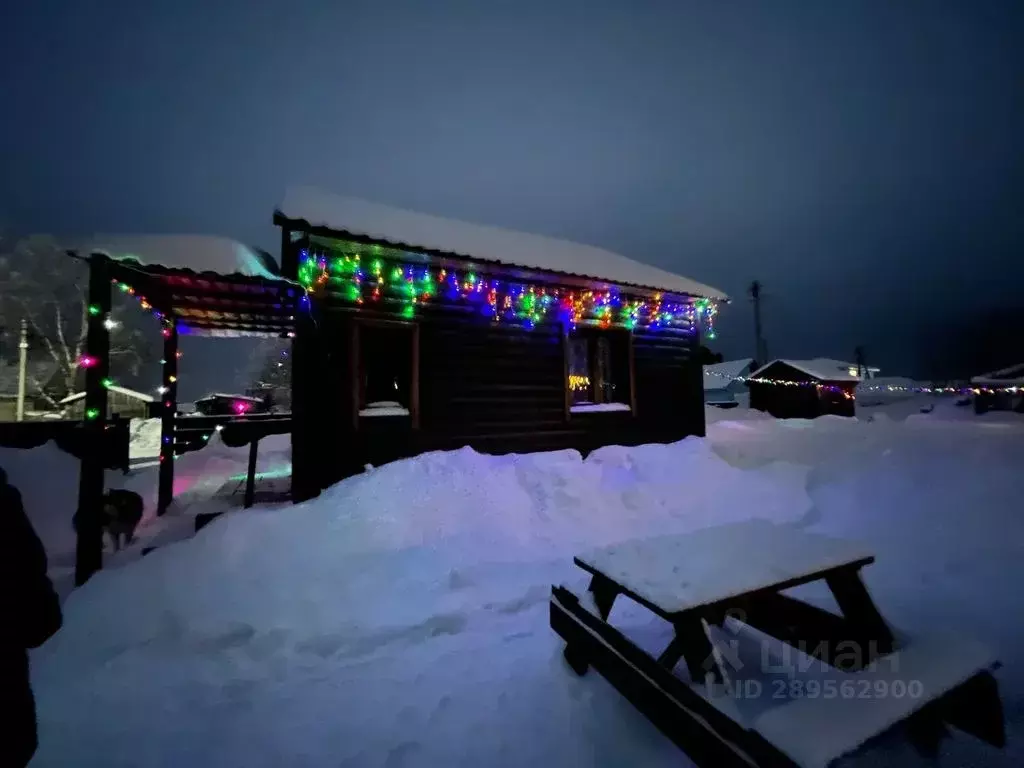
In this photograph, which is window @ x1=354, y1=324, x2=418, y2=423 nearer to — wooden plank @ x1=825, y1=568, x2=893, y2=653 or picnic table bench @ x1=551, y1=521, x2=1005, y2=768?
picnic table bench @ x1=551, y1=521, x2=1005, y2=768

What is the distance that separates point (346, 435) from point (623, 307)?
6211mm

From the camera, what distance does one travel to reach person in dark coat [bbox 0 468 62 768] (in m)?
1.52

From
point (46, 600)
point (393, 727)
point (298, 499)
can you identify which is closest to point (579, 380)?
point (298, 499)

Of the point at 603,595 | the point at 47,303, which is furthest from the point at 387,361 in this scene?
the point at 47,303

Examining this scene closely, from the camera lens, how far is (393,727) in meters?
2.59

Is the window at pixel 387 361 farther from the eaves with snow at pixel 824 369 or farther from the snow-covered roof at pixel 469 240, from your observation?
the eaves with snow at pixel 824 369

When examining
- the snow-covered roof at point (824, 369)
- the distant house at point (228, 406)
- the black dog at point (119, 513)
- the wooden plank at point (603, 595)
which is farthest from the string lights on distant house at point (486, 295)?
the snow-covered roof at point (824, 369)

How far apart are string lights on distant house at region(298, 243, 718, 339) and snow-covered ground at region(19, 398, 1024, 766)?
2751mm

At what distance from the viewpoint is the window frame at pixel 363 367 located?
23.1ft

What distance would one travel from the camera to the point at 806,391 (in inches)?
1120

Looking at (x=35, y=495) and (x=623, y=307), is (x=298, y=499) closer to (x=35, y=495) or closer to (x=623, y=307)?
(x=35, y=495)

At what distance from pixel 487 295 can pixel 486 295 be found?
0.06 ft

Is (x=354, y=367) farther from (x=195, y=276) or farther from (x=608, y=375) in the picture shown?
(x=608, y=375)

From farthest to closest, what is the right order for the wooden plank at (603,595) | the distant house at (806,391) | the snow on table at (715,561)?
the distant house at (806,391)
the wooden plank at (603,595)
the snow on table at (715,561)
